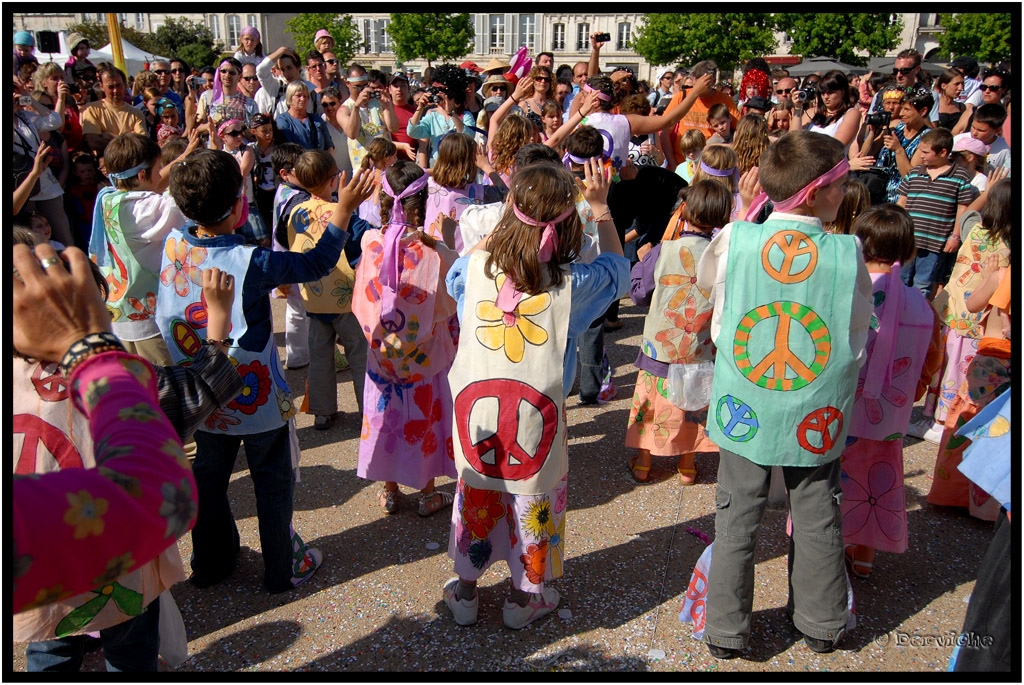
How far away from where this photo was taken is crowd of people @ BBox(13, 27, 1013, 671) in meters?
1.41

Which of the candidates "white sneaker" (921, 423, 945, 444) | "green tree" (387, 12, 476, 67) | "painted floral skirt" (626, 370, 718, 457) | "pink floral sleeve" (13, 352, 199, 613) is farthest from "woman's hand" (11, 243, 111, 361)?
"green tree" (387, 12, 476, 67)

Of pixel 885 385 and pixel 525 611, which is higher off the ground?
pixel 885 385

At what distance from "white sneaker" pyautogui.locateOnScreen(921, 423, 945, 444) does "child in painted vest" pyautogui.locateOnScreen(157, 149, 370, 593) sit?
386cm

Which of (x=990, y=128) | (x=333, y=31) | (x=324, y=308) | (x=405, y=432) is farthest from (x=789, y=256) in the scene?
(x=333, y=31)

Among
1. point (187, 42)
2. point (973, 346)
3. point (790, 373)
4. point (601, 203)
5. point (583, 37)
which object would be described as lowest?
point (973, 346)

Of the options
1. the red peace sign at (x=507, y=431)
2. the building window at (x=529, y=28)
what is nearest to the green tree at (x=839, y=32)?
the building window at (x=529, y=28)

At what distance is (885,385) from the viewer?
10.1ft

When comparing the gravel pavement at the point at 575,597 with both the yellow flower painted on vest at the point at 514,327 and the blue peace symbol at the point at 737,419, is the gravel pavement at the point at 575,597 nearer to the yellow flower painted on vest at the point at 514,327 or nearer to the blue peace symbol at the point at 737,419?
the blue peace symbol at the point at 737,419

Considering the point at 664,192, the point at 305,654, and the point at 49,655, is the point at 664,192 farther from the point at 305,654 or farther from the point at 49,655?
the point at 49,655

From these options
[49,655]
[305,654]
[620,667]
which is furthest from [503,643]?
[49,655]

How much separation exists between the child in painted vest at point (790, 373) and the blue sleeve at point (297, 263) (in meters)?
1.48

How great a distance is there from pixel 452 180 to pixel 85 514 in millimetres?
3429

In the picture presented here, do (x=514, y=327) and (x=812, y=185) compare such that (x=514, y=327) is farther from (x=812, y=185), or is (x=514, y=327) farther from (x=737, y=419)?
(x=812, y=185)

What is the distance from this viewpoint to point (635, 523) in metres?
3.83
